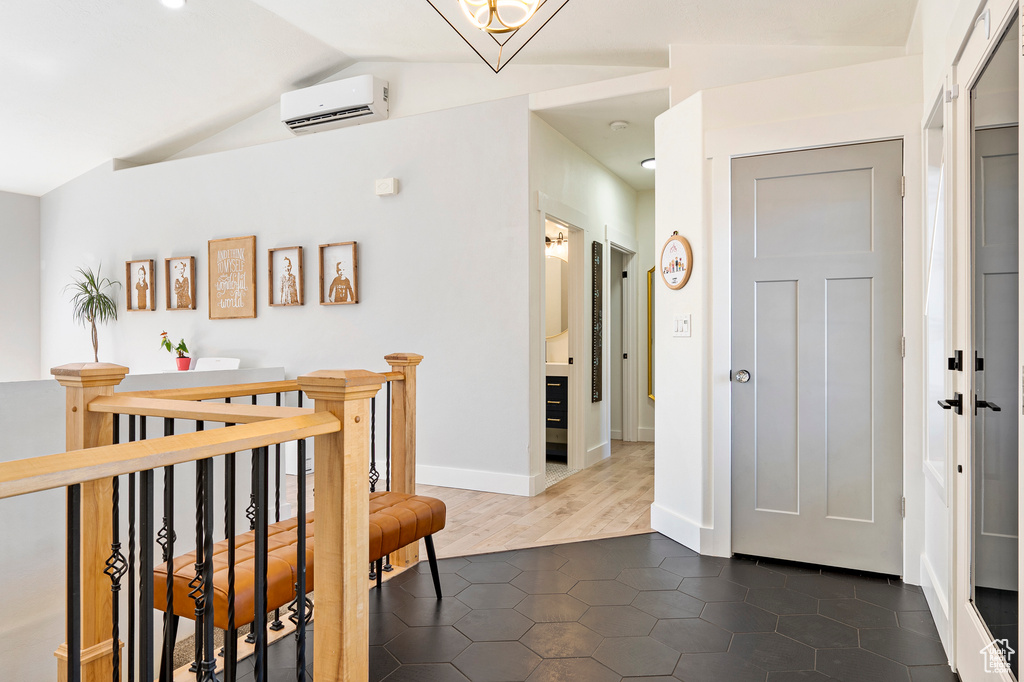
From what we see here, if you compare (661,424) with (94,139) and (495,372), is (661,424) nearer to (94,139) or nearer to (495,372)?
(495,372)

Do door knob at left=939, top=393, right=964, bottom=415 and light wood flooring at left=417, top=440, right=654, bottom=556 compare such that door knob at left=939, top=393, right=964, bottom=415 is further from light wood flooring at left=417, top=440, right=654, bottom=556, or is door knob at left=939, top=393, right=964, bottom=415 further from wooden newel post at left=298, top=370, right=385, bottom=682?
light wood flooring at left=417, top=440, right=654, bottom=556

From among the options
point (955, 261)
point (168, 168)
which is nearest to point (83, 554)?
point (955, 261)

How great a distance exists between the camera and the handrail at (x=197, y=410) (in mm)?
1445

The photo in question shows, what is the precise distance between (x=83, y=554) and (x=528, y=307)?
2.98 m

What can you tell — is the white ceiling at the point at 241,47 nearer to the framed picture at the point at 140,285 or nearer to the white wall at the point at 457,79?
the white wall at the point at 457,79

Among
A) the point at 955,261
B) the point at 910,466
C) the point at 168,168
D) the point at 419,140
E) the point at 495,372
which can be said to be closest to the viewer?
the point at 955,261

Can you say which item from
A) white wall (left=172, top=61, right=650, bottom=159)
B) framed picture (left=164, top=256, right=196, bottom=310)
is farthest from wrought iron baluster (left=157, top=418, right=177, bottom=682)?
framed picture (left=164, top=256, right=196, bottom=310)

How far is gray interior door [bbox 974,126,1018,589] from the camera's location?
1.50 metres

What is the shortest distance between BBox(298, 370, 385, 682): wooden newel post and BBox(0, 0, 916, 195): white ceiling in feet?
9.43

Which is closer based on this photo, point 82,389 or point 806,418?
point 82,389

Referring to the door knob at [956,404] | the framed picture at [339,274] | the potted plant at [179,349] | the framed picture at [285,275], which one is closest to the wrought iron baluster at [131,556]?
the door knob at [956,404]

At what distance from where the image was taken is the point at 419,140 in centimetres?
466

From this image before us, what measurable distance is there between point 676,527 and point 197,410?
256cm

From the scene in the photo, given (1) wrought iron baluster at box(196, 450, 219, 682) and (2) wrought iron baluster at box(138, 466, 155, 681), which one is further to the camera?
(1) wrought iron baluster at box(196, 450, 219, 682)
